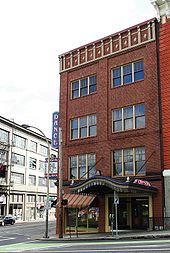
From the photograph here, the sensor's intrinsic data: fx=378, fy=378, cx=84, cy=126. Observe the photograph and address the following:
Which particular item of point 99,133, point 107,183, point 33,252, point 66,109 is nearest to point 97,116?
point 99,133

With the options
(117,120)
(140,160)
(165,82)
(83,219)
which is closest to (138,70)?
(165,82)

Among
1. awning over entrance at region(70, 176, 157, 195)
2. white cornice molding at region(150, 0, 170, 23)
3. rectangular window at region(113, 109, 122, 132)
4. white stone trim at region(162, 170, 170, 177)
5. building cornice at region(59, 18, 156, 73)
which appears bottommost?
awning over entrance at region(70, 176, 157, 195)

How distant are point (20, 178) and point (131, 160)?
168 feet

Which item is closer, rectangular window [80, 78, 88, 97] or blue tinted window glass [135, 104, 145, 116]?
blue tinted window glass [135, 104, 145, 116]

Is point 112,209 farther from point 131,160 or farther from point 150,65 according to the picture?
point 150,65

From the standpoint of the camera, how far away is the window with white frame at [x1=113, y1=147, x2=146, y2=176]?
95.1 feet

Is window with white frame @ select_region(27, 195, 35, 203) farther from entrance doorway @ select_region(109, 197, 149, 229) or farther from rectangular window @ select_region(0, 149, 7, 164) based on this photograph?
entrance doorway @ select_region(109, 197, 149, 229)

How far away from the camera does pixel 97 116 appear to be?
32750 millimetres

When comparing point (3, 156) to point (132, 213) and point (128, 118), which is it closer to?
point (128, 118)

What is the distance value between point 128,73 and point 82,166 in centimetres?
896

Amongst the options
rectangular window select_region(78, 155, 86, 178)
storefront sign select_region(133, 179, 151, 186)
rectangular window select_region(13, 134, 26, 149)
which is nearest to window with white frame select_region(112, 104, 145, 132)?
rectangular window select_region(78, 155, 86, 178)

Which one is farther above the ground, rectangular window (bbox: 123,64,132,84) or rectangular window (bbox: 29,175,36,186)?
rectangular window (bbox: 123,64,132,84)

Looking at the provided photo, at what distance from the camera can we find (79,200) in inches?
1214

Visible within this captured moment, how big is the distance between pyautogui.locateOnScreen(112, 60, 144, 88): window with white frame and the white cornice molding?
149 inches
